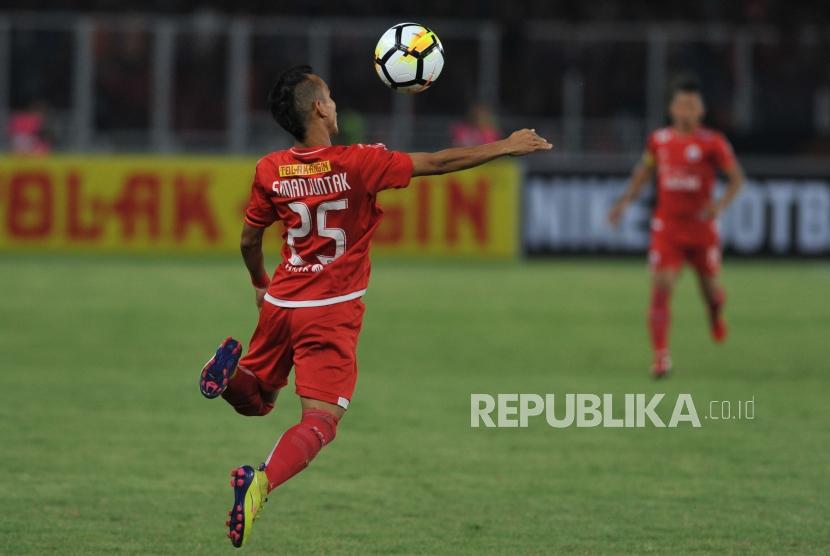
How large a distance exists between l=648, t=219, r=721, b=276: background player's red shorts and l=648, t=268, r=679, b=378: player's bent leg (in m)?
0.08

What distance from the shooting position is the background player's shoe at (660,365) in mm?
11789

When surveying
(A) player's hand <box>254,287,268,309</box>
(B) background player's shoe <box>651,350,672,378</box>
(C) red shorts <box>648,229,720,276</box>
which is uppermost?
(A) player's hand <box>254,287,268,309</box>

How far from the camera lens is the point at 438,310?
651 inches

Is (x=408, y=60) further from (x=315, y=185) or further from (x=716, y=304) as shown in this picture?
(x=716, y=304)

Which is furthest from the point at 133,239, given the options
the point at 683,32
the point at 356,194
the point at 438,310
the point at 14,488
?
the point at 356,194

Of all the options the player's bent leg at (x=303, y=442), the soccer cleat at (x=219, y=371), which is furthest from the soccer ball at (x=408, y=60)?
the player's bent leg at (x=303, y=442)

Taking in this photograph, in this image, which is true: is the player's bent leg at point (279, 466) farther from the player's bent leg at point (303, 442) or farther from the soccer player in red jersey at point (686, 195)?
the soccer player in red jersey at point (686, 195)

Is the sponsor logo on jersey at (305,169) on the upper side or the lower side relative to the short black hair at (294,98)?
lower

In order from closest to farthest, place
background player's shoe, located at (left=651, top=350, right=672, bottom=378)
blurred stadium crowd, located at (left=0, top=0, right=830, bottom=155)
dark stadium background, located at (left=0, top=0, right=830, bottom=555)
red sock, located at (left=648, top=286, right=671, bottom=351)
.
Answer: dark stadium background, located at (left=0, top=0, right=830, bottom=555) < background player's shoe, located at (left=651, top=350, right=672, bottom=378) < red sock, located at (left=648, top=286, right=671, bottom=351) < blurred stadium crowd, located at (left=0, top=0, right=830, bottom=155)

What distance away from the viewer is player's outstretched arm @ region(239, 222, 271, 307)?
667 cm

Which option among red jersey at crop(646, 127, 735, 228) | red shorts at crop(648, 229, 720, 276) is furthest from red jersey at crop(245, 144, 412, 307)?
red jersey at crop(646, 127, 735, 228)

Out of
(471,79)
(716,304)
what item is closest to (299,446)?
(716,304)

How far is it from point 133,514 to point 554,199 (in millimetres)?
15532

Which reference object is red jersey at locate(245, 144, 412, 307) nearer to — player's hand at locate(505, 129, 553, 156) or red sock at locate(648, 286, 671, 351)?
player's hand at locate(505, 129, 553, 156)
